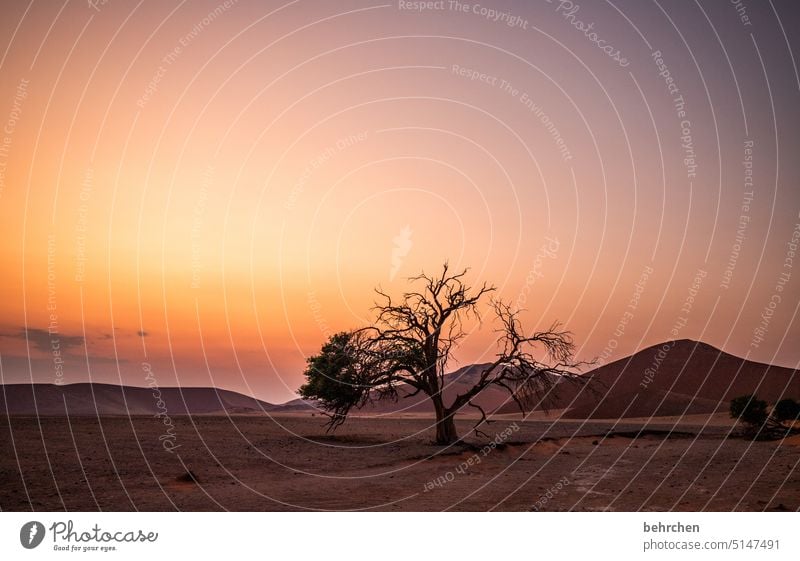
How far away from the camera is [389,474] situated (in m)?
25.5

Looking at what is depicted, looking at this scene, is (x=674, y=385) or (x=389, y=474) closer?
(x=389, y=474)

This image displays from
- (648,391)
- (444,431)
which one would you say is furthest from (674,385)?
(444,431)

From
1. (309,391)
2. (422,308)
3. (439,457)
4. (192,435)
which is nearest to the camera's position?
(439,457)

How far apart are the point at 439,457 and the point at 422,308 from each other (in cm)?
809

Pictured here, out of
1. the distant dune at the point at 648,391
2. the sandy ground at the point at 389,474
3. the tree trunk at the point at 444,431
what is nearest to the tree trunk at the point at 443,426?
the tree trunk at the point at 444,431

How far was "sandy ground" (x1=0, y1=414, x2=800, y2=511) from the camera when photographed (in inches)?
757

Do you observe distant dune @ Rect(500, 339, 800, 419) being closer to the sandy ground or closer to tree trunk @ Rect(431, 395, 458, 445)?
tree trunk @ Rect(431, 395, 458, 445)

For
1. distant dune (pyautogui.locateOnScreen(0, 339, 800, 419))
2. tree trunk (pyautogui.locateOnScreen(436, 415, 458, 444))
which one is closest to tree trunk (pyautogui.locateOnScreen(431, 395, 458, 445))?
tree trunk (pyautogui.locateOnScreen(436, 415, 458, 444))

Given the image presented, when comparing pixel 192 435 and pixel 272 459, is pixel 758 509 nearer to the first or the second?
pixel 272 459

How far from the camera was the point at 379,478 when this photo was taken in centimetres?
2459

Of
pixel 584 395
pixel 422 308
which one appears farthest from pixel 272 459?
pixel 584 395

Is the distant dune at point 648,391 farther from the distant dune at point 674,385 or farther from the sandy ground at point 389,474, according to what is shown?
the sandy ground at point 389,474

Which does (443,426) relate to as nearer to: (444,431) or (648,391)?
(444,431)

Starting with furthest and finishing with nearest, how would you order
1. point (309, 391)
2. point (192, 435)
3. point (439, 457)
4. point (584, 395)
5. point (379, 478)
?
point (584, 395), point (309, 391), point (192, 435), point (439, 457), point (379, 478)
